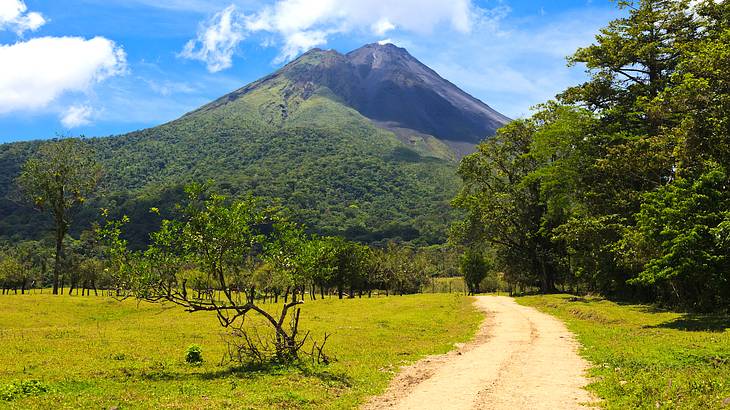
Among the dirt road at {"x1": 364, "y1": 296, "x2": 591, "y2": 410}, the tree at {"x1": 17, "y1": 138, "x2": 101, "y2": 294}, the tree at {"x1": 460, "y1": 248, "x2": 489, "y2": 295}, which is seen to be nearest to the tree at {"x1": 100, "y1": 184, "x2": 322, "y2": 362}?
Result: the dirt road at {"x1": 364, "y1": 296, "x2": 591, "y2": 410}

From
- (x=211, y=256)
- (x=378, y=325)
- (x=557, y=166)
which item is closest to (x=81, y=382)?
(x=211, y=256)

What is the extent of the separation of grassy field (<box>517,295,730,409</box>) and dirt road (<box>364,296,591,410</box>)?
41.1 inches

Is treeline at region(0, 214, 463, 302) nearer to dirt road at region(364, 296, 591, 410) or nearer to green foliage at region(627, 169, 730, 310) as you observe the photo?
dirt road at region(364, 296, 591, 410)

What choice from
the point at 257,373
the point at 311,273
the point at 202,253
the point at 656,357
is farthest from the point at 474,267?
the point at 202,253

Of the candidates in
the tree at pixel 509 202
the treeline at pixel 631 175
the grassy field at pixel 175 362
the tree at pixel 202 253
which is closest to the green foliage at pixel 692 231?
the treeline at pixel 631 175

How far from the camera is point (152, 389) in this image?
58.5 feet

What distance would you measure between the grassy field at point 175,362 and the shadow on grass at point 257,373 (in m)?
0.05

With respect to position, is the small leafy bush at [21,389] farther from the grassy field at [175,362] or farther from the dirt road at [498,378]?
the dirt road at [498,378]

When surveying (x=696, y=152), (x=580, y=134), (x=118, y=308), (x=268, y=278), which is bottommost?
(x=118, y=308)

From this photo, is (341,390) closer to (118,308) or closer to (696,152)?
(696,152)

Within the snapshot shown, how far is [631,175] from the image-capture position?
1731 inches

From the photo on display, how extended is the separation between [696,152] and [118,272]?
34218 mm

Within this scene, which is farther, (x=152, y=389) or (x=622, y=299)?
(x=622, y=299)

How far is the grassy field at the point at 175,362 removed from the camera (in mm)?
16000
